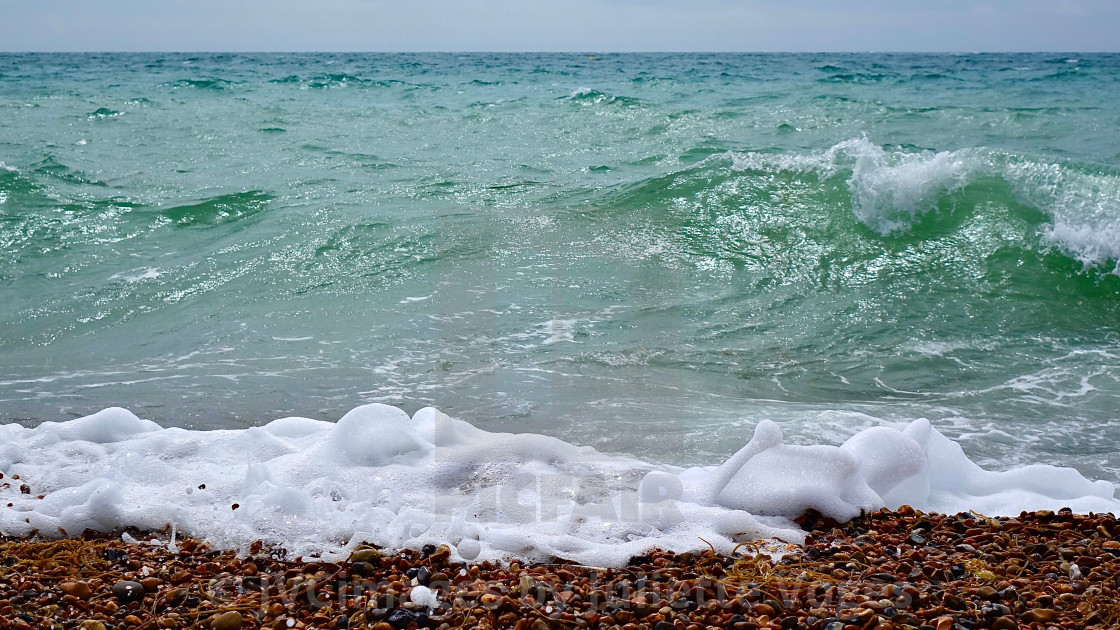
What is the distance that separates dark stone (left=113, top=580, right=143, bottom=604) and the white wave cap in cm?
45

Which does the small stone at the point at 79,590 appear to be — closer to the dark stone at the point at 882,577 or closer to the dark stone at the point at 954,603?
the dark stone at the point at 882,577

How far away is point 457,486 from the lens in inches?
141

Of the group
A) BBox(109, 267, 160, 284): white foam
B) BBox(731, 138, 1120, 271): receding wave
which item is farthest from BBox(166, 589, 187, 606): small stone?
BBox(731, 138, 1120, 271): receding wave

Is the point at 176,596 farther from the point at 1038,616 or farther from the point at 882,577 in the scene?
the point at 1038,616

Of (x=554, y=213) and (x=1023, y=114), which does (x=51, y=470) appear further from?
(x=1023, y=114)

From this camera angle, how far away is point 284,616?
2531mm

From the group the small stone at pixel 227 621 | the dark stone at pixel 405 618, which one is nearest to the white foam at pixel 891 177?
the dark stone at pixel 405 618

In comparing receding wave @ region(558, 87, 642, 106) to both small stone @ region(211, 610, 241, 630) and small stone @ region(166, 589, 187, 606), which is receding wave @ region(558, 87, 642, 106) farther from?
small stone @ region(211, 610, 241, 630)

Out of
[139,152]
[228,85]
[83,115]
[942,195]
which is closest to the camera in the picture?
[942,195]

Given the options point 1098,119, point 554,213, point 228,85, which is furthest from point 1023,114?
point 228,85

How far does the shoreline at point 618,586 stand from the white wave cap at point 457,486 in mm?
157

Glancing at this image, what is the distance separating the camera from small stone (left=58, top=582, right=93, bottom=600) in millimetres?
2617

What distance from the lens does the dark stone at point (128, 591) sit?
2619mm

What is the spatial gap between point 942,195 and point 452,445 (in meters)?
6.98
